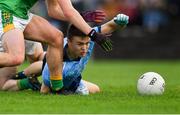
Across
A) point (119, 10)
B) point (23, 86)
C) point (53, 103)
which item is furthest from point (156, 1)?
point (53, 103)

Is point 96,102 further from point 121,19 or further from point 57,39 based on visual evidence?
point 121,19

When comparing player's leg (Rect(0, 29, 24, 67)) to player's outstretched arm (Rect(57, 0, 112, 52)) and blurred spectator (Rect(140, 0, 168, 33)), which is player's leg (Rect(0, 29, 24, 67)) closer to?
player's outstretched arm (Rect(57, 0, 112, 52))

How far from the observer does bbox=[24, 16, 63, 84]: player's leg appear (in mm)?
12148

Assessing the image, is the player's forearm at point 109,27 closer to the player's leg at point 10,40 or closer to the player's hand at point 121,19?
the player's hand at point 121,19

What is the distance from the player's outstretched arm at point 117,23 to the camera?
40.1ft

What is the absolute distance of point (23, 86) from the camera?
523 inches

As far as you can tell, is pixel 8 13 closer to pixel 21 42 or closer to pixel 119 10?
pixel 21 42

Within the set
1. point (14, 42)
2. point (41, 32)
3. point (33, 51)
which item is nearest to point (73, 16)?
point (41, 32)

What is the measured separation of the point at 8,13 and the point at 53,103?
1894mm

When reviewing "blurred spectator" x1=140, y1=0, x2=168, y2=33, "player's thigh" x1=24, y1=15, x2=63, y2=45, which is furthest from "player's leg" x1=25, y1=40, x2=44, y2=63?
"blurred spectator" x1=140, y1=0, x2=168, y2=33

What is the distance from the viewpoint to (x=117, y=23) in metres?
12.5

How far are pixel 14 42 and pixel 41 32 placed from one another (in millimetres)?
529

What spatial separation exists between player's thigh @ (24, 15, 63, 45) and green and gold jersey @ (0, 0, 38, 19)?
18 centimetres

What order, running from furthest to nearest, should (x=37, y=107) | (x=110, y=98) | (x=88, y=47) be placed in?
(x=88, y=47) → (x=110, y=98) → (x=37, y=107)
